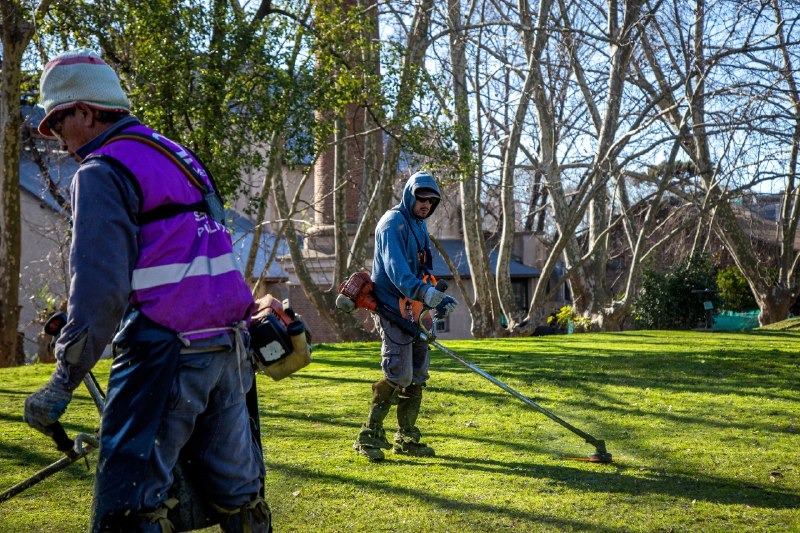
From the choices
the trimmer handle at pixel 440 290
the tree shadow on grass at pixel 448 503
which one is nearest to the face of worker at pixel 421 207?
the trimmer handle at pixel 440 290

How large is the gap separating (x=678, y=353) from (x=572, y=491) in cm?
784

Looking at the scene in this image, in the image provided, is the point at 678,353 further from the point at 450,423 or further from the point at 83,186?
the point at 83,186

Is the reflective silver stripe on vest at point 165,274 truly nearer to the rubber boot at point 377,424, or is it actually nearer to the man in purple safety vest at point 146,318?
the man in purple safety vest at point 146,318

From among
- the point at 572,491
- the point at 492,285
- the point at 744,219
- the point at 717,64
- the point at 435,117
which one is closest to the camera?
the point at 572,491

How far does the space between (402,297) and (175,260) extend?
11.8 feet

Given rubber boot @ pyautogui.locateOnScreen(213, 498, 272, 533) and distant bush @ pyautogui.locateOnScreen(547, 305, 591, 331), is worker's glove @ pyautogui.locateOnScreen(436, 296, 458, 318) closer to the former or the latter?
rubber boot @ pyautogui.locateOnScreen(213, 498, 272, 533)

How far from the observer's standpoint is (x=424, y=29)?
21641 millimetres

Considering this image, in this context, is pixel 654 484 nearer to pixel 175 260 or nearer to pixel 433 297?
pixel 433 297

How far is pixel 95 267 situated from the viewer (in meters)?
3.33

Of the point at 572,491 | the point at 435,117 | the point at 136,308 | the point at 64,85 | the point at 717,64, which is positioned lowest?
the point at 572,491

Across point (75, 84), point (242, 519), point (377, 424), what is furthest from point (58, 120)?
point (377, 424)

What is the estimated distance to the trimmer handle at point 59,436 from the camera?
3.63 meters

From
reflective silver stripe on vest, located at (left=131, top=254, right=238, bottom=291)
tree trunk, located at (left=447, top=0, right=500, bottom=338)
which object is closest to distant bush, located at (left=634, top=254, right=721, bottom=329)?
tree trunk, located at (left=447, top=0, right=500, bottom=338)

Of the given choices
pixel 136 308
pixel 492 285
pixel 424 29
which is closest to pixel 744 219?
pixel 492 285
